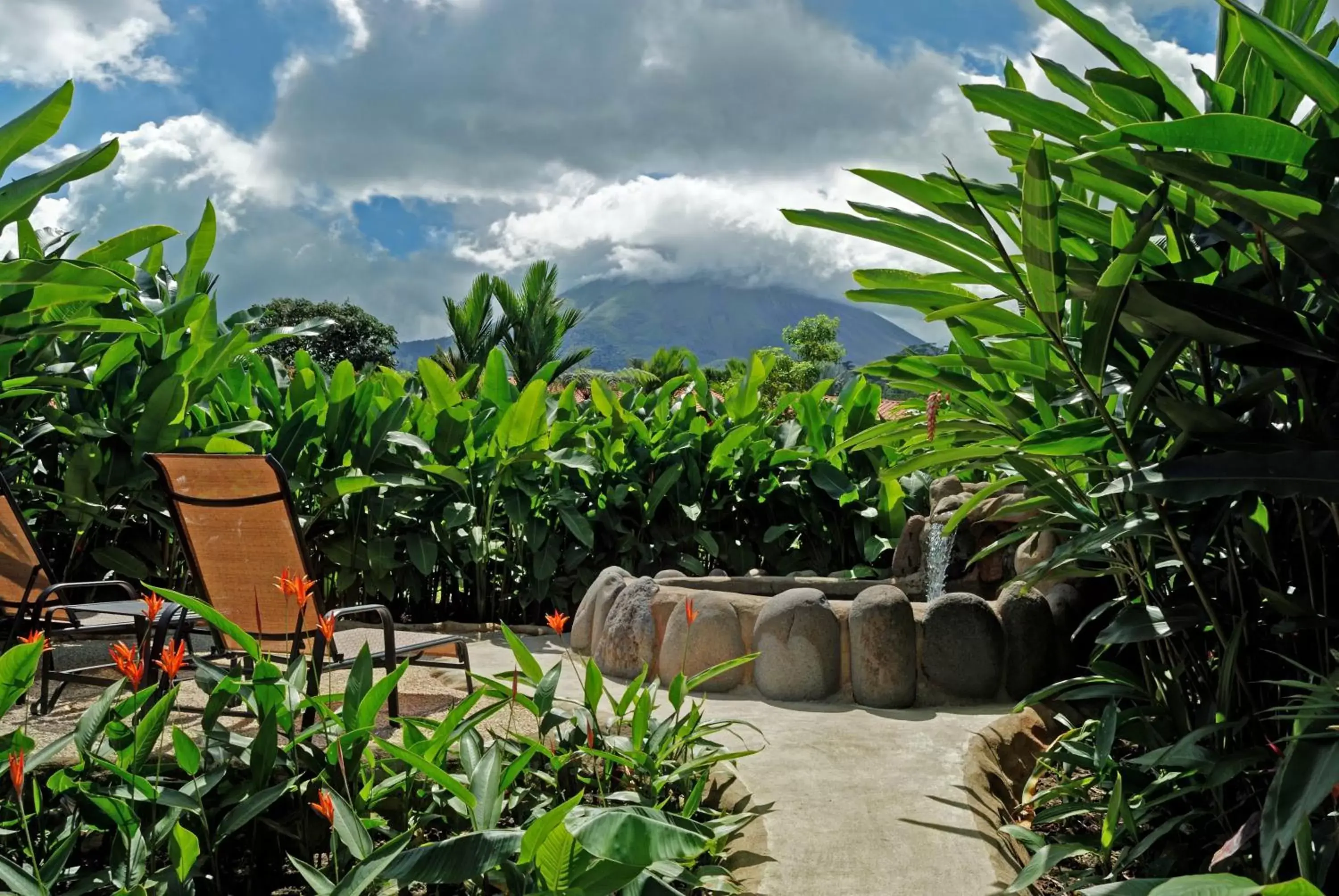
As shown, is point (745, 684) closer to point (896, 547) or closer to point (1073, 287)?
point (896, 547)

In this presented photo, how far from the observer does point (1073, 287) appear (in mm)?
1910

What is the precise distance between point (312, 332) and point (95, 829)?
452 cm

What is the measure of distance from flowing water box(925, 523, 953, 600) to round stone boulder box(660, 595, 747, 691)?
130cm

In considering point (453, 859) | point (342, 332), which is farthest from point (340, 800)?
point (342, 332)

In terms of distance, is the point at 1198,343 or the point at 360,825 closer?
the point at 360,825

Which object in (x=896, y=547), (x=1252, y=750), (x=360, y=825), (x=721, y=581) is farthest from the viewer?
(x=896, y=547)

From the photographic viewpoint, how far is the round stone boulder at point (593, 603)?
5129 millimetres

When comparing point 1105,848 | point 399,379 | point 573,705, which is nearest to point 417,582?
point 399,379

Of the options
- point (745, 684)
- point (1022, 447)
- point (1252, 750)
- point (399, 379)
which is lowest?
point (745, 684)

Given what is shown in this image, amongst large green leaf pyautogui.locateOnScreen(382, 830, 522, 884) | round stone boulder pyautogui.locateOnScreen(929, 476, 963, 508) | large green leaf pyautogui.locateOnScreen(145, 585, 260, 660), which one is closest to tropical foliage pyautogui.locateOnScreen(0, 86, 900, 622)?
round stone boulder pyautogui.locateOnScreen(929, 476, 963, 508)

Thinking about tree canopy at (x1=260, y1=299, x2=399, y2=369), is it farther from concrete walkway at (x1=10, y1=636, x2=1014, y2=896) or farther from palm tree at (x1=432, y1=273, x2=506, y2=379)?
→ concrete walkway at (x1=10, y1=636, x2=1014, y2=896)

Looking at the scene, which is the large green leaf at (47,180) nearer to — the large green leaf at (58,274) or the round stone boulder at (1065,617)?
the large green leaf at (58,274)

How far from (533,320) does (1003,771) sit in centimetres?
2443

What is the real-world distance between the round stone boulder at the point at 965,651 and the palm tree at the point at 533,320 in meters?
22.4
